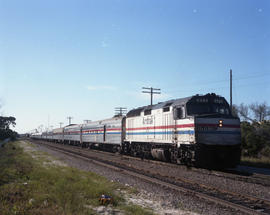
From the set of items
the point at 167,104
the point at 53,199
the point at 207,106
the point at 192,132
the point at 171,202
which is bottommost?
the point at 171,202

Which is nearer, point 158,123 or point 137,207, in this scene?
point 137,207

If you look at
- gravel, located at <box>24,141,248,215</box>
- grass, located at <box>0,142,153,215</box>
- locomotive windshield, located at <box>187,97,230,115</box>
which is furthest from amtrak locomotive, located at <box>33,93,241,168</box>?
grass, located at <box>0,142,153,215</box>

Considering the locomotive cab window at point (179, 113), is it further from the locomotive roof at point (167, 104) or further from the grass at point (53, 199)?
the grass at point (53, 199)

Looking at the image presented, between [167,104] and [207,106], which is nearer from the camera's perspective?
[207,106]

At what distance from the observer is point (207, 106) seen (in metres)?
15.9

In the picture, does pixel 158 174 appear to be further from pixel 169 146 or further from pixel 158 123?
pixel 158 123

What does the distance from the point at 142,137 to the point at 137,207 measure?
14515 mm

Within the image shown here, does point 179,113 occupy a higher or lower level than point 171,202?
higher

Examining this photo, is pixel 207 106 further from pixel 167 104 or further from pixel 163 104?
pixel 163 104

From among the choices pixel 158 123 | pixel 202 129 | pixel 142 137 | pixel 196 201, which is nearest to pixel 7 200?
pixel 196 201

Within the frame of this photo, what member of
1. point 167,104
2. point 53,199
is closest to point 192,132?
point 167,104

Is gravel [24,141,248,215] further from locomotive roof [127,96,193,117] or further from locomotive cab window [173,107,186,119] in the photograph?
locomotive roof [127,96,193,117]

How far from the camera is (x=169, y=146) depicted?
1777 cm

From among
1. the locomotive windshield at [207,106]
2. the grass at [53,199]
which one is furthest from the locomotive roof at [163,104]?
the grass at [53,199]
